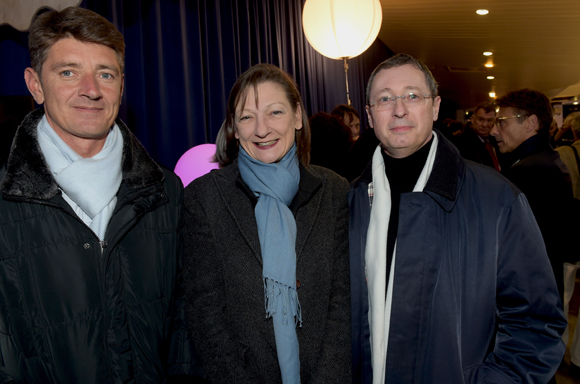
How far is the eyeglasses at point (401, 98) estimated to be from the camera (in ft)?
4.59

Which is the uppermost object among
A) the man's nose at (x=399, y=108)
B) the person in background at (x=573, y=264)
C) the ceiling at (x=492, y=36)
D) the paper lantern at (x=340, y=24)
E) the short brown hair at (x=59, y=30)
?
the ceiling at (x=492, y=36)

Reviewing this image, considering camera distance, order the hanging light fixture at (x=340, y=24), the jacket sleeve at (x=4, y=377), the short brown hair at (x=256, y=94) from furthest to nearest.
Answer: the hanging light fixture at (x=340, y=24), the short brown hair at (x=256, y=94), the jacket sleeve at (x=4, y=377)

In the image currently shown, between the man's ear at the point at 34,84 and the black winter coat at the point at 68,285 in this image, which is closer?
the black winter coat at the point at 68,285

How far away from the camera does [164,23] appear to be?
260 cm

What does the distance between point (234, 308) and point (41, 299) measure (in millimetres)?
589

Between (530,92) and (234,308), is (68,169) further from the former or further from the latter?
(530,92)

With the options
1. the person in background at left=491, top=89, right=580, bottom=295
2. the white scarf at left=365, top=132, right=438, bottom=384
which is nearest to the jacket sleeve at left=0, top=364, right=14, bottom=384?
the white scarf at left=365, top=132, right=438, bottom=384

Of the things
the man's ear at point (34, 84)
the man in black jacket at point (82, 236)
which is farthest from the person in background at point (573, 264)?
the man's ear at point (34, 84)

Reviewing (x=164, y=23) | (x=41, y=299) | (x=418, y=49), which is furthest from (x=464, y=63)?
(x=41, y=299)

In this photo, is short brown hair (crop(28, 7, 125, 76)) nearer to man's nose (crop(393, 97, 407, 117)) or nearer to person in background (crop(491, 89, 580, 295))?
man's nose (crop(393, 97, 407, 117))

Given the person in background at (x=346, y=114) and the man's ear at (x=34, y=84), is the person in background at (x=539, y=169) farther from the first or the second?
the man's ear at (x=34, y=84)

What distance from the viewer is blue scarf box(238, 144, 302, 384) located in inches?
51.9

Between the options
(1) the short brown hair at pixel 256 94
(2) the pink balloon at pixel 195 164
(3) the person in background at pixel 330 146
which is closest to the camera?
(1) the short brown hair at pixel 256 94

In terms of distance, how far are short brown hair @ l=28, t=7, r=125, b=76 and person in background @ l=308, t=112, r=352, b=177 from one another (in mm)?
1773
